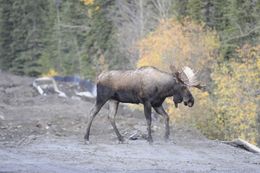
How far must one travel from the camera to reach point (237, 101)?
36125 mm

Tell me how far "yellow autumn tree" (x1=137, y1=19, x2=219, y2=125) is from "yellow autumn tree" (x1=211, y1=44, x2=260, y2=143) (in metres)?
1.06

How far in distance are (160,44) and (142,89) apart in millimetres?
24228

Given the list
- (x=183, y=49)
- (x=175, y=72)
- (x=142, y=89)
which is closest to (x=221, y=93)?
(x=183, y=49)

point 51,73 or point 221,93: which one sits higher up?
point 221,93

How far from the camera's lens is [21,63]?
279ft

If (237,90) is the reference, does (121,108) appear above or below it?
below

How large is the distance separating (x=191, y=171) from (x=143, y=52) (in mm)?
32250

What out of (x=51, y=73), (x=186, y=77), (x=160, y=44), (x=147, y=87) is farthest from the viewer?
(x=51, y=73)

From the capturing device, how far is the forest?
1449 inches

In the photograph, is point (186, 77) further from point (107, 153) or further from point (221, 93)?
point (221, 93)

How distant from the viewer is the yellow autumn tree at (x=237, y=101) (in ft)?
116

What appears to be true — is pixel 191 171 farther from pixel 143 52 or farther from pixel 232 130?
pixel 143 52

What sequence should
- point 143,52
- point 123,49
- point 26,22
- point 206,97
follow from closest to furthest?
point 206,97, point 143,52, point 123,49, point 26,22

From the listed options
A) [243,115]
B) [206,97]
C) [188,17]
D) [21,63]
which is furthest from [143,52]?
[21,63]
